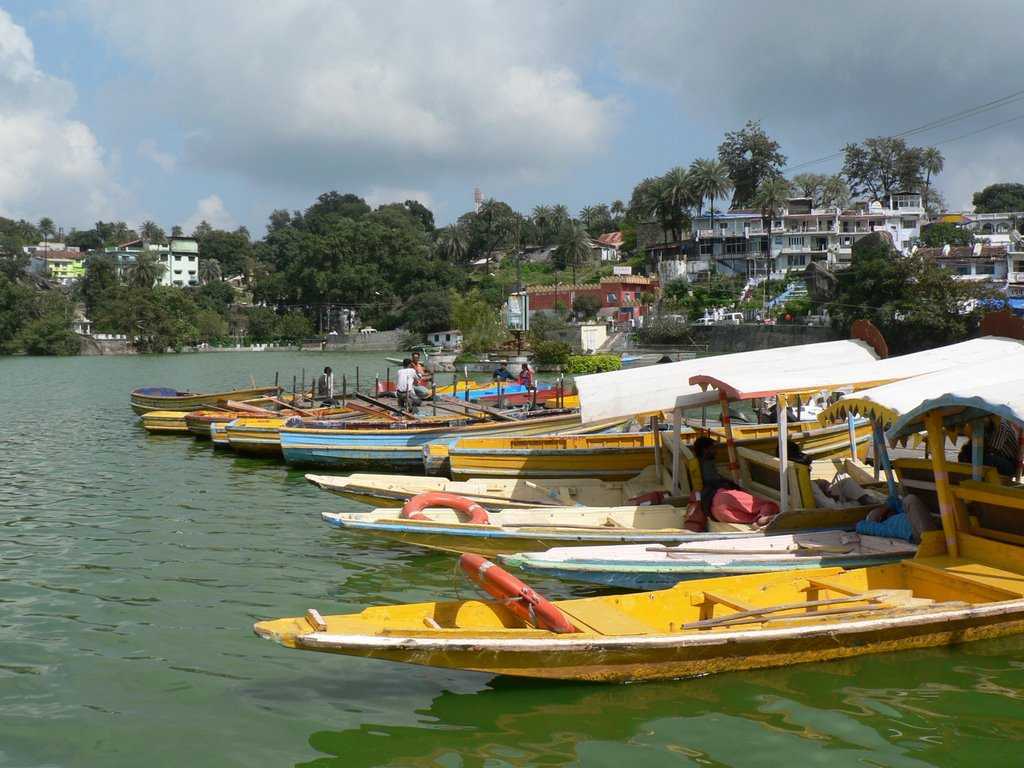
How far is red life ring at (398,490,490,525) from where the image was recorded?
11.1m

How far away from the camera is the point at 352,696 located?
289 inches

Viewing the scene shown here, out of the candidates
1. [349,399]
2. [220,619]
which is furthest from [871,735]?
[349,399]

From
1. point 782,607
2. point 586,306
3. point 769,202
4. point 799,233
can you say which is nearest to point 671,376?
point 782,607

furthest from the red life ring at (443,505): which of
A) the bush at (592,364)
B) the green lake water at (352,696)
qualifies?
the bush at (592,364)

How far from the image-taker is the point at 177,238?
143 m

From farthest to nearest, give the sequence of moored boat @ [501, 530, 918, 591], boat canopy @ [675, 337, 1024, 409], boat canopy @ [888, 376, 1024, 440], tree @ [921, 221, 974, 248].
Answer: tree @ [921, 221, 974, 248]
boat canopy @ [675, 337, 1024, 409]
moored boat @ [501, 530, 918, 591]
boat canopy @ [888, 376, 1024, 440]

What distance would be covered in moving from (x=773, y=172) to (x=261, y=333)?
64.5m

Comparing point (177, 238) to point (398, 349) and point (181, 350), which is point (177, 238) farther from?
point (398, 349)

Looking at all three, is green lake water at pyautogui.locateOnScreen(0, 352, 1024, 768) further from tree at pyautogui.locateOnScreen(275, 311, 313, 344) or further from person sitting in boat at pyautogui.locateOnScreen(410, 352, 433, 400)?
tree at pyautogui.locateOnScreen(275, 311, 313, 344)

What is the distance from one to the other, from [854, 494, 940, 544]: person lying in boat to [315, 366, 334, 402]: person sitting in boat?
18.2 m

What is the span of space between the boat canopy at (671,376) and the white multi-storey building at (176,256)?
132m

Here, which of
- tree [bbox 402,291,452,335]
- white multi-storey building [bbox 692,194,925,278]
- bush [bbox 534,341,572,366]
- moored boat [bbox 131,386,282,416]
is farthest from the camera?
tree [bbox 402,291,452,335]

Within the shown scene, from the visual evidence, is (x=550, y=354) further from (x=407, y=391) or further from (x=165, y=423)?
(x=407, y=391)

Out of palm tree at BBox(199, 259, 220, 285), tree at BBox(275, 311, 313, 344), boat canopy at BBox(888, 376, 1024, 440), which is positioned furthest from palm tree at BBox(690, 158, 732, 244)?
boat canopy at BBox(888, 376, 1024, 440)
